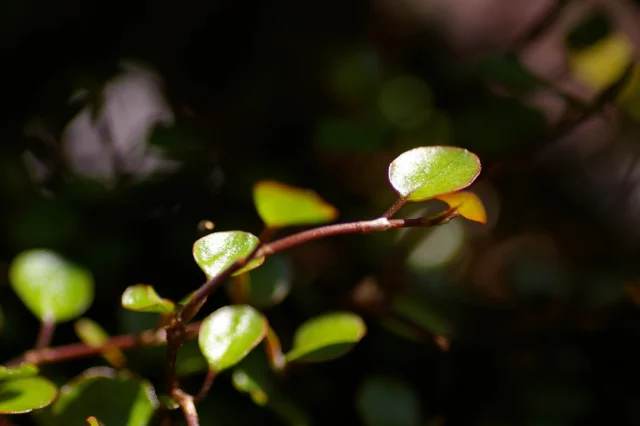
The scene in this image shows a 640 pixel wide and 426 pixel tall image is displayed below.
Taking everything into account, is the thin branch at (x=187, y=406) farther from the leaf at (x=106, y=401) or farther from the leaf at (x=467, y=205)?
the leaf at (x=467, y=205)

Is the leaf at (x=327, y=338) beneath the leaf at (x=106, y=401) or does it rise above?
above

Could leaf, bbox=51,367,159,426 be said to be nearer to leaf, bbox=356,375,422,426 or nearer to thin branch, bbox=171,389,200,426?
thin branch, bbox=171,389,200,426

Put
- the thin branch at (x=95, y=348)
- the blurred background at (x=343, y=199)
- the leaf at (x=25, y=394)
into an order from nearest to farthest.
Result: the leaf at (x=25, y=394), the thin branch at (x=95, y=348), the blurred background at (x=343, y=199)

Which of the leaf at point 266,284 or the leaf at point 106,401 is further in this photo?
the leaf at point 266,284

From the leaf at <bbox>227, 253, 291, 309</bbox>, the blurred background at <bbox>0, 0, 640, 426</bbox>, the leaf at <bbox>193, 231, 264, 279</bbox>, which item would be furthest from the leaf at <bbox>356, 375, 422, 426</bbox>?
the leaf at <bbox>193, 231, 264, 279</bbox>

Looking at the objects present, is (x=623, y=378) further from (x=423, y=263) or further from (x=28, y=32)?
(x=28, y=32)

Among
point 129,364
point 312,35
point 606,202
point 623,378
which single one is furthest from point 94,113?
point 606,202

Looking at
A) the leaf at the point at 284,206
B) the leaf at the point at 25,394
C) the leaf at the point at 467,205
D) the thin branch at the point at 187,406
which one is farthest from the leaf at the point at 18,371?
the leaf at the point at 467,205

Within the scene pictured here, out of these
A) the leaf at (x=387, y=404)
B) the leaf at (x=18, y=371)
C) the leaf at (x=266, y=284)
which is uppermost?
the leaf at (x=18, y=371)
